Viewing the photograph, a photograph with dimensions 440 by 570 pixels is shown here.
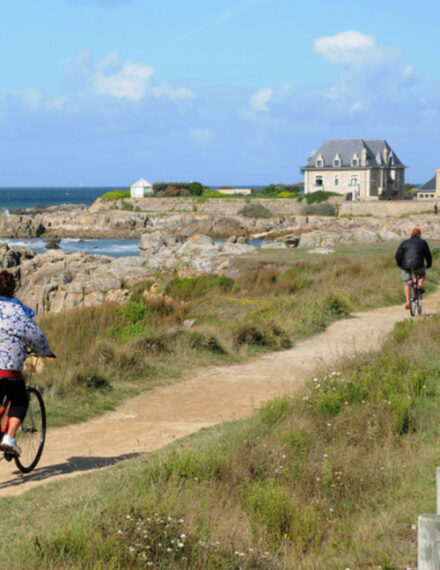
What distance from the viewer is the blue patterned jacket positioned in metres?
6.41

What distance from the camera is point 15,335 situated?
6.45m

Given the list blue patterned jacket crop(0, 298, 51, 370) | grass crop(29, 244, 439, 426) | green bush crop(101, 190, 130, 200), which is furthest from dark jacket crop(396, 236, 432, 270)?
green bush crop(101, 190, 130, 200)

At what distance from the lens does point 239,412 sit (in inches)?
369

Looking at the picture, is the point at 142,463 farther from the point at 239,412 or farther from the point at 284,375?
the point at 284,375

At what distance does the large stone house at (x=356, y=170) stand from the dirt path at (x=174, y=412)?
7641 cm

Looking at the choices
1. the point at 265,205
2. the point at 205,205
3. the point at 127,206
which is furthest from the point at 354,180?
the point at 127,206


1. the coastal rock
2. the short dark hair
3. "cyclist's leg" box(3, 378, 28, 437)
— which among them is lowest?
the coastal rock

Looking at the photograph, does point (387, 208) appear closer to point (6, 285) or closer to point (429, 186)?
point (429, 186)

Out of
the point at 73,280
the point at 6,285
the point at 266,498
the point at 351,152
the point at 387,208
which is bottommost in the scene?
the point at 73,280

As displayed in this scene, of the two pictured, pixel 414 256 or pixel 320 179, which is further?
pixel 320 179

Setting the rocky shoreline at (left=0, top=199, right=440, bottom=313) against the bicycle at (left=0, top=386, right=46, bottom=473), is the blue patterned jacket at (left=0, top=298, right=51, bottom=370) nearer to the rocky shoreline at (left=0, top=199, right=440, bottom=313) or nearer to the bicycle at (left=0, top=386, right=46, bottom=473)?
the bicycle at (left=0, top=386, right=46, bottom=473)

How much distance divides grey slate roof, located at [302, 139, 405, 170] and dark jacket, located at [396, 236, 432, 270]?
76504mm

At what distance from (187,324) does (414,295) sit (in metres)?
4.66

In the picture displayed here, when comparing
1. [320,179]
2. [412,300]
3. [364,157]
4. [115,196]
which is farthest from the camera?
[115,196]
